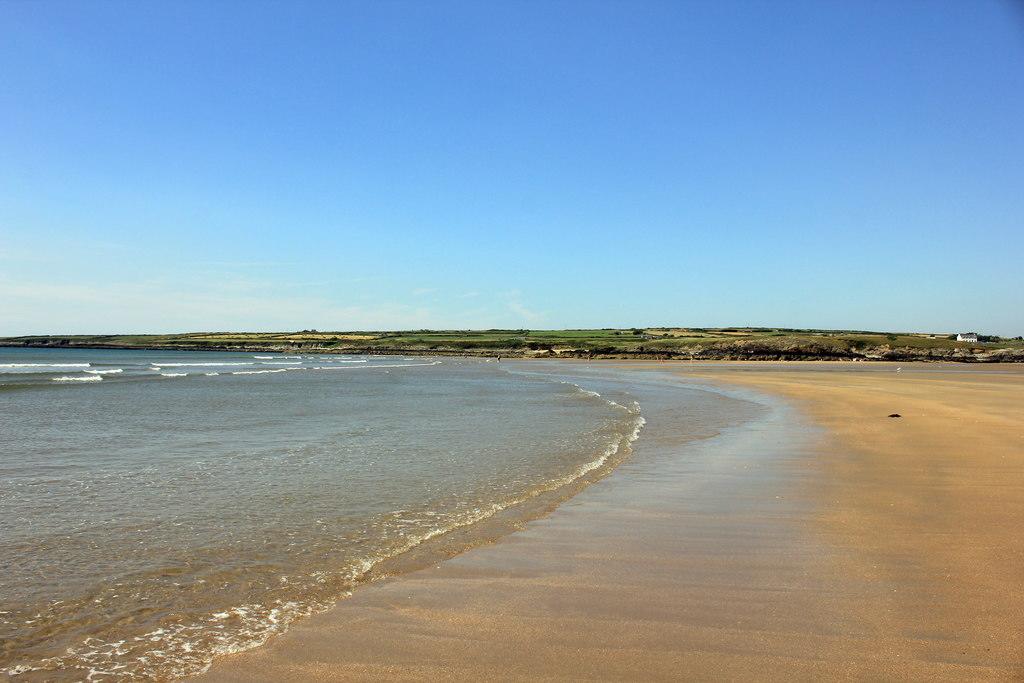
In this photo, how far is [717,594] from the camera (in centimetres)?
608

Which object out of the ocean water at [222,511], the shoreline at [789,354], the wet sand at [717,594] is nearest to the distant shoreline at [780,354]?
the shoreline at [789,354]

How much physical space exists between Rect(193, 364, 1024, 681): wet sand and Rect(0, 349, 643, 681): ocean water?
0.80m

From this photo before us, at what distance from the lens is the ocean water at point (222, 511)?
5629mm

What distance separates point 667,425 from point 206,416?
15639mm

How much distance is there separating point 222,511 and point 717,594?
23.1ft

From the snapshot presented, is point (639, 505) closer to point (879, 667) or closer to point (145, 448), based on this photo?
point (879, 667)

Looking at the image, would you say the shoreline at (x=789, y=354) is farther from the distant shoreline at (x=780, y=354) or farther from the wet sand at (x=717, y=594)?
the wet sand at (x=717, y=594)

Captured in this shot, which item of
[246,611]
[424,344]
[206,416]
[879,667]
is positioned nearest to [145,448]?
[206,416]

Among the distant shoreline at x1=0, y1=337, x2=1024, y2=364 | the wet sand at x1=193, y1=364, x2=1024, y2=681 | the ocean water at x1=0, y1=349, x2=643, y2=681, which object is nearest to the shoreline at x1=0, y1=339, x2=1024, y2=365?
the distant shoreline at x1=0, y1=337, x2=1024, y2=364

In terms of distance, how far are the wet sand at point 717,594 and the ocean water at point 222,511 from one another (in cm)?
80

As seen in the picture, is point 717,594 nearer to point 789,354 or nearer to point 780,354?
point 789,354

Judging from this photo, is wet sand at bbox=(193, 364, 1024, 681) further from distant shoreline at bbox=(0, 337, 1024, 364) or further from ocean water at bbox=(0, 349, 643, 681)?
distant shoreline at bbox=(0, 337, 1024, 364)

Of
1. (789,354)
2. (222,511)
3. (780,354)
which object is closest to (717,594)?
(222,511)

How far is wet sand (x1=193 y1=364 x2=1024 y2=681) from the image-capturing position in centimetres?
477
